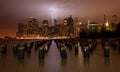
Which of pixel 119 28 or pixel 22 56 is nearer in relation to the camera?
pixel 22 56

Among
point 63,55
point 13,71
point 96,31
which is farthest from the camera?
point 96,31

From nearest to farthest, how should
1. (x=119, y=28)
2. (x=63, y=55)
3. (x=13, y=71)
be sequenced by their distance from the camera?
(x=13, y=71) → (x=63, y=55) → (x=119, y=28)

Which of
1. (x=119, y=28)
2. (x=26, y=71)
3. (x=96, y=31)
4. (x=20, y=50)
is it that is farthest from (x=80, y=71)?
(x=96, y=31)

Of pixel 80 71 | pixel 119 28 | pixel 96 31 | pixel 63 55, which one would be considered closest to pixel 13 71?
pixel 80 71

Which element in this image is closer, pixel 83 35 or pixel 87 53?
pixel 87 53

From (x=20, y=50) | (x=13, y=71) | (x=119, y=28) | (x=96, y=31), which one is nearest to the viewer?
(x=13, y=71)

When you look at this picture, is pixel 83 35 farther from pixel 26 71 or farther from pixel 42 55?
pixel 26 71

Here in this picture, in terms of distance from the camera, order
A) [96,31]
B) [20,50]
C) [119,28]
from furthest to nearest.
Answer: [96,31]
[119,28]
[20,50]

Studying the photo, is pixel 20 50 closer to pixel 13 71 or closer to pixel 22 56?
pixel 22 56
